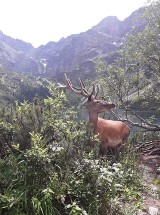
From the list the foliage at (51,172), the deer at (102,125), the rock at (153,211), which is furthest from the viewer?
the deer at (102,125)

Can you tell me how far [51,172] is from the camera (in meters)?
5.49

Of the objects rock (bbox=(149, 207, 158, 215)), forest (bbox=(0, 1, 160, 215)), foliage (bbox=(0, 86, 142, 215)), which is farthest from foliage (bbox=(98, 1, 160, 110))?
rock (bbox=(149, 207, 158, 215))

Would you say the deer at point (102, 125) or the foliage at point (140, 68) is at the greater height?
the foliage at point (140, 68)

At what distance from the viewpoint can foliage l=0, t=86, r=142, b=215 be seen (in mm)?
5145

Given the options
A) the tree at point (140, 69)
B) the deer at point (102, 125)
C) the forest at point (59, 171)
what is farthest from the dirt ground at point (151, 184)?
the tree at point (140, 69)

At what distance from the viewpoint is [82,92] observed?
10.5 metres

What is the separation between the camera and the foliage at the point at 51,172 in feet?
16.9

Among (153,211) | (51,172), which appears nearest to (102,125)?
(153,211)

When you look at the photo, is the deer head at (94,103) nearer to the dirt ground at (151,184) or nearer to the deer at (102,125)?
the deer at (102,125)

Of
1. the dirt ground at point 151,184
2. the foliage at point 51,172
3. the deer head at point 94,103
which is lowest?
the dirt ground at point 151,184

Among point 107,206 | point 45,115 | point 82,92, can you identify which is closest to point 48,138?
point 45,115

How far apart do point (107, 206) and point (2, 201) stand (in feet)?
6.08

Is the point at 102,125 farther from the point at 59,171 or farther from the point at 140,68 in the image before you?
the point at 140,68

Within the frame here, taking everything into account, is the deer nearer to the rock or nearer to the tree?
the rock
